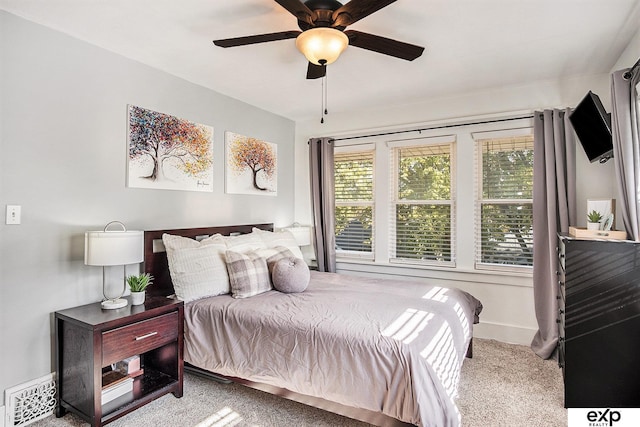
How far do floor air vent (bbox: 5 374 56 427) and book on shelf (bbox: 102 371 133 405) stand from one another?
32 centimetres

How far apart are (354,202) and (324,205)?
0.39 meters

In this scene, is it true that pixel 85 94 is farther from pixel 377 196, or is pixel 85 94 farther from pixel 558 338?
pixel 558 338

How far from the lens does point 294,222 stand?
471 cm

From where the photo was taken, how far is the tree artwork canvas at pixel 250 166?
3.72m

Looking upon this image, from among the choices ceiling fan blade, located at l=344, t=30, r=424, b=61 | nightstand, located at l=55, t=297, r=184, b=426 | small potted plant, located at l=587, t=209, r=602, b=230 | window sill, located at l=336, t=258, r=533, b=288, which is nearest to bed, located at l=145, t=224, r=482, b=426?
nightstand, located at l=55, t=297, r=184, b=426

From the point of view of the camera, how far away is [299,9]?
1.76 metres

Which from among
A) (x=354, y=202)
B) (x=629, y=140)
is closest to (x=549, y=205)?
(x=629, y=140)

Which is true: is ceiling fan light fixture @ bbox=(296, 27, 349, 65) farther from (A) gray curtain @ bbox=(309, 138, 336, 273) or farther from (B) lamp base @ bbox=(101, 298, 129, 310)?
(A) gray curtain @ bbox=(309, 138, 336, 273)

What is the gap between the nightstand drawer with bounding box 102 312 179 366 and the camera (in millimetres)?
2105

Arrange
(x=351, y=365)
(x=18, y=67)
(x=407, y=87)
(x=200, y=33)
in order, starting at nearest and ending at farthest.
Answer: (x=351, y=365) < (x=18, y=67) < (x=200, y=33) < (x=407, y=87)

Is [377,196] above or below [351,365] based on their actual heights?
above

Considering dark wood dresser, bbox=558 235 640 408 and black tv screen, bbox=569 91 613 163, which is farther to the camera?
black tv screen, bbox=569 91 613 163

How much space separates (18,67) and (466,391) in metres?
3.71

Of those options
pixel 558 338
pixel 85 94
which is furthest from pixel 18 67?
pixel 558 338
